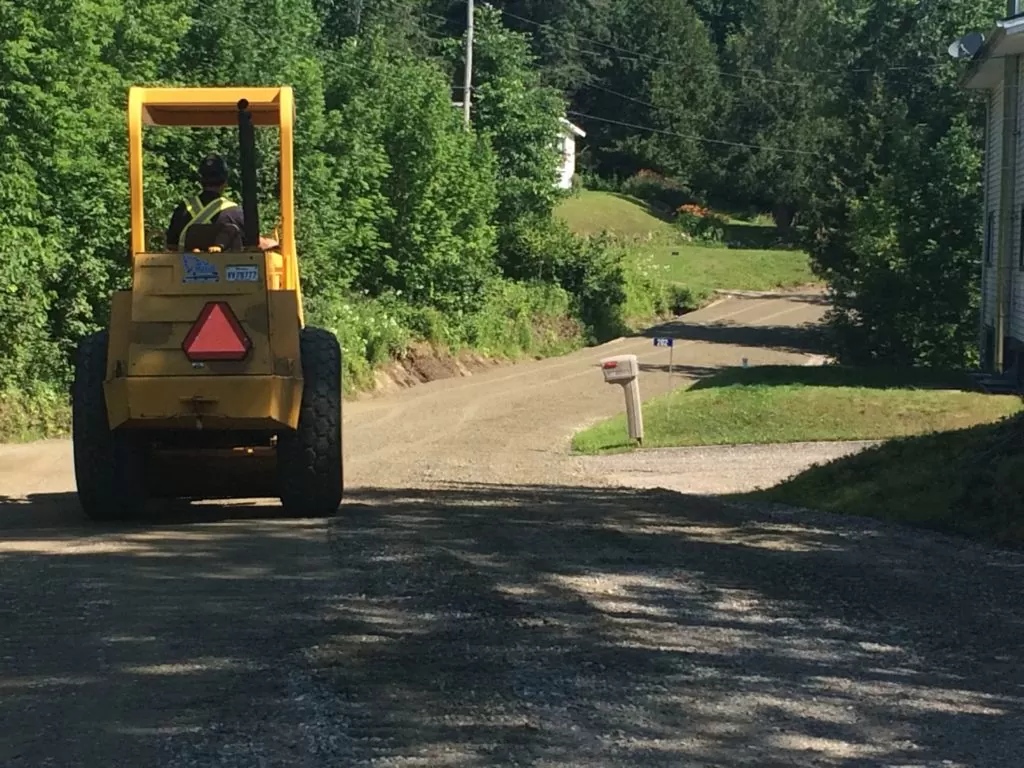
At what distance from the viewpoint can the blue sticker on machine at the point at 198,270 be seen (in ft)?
32.2

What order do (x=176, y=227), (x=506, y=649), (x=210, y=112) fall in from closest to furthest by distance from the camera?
(x=506, y=649) < (x=176, y=227) < (x=210, y=112)

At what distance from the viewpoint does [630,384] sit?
71.4 feet

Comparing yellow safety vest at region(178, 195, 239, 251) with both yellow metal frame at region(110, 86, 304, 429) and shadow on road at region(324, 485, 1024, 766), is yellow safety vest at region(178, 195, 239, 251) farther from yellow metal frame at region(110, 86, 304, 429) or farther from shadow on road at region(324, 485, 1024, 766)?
shadow on road at region(324, 485, 1024, 766)

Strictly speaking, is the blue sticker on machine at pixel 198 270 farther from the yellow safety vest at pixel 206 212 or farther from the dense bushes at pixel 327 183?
the dense bushes at pixel 327 183

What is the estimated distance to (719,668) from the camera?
596 centimetres

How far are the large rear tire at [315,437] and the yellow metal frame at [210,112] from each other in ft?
1.79

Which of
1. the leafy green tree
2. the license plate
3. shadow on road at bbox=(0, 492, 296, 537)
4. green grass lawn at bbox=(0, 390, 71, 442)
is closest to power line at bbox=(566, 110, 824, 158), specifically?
the leafy green tree

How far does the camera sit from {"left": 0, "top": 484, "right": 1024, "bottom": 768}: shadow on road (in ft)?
16.3

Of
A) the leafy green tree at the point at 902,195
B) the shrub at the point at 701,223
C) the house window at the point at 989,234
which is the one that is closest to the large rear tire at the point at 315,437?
the house window at the point at 989,234

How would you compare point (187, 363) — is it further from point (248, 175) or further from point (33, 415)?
point (33, 415)

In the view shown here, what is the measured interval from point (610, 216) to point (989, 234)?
47.9 m

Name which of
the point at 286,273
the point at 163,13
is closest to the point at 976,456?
the point at 286,273

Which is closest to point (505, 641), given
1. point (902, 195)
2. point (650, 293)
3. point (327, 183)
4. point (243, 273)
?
point (243, 273)

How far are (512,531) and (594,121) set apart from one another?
8569cm
